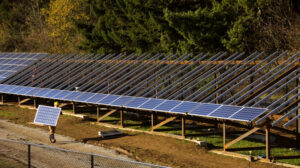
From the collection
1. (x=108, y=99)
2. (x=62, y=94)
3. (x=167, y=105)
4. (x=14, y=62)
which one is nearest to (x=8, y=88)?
(x=62, y=94)

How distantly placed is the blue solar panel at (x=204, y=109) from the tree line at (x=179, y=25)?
38.6 ft

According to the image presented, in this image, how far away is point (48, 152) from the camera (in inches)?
765

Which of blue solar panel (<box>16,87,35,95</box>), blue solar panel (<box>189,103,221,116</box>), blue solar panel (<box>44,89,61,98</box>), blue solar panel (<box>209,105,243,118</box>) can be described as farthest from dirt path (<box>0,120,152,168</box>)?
blue solar panel (<box>16,87,35,95</box>)

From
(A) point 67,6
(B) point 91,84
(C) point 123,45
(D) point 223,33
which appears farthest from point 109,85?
(A) point 67,6

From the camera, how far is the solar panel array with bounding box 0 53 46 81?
128 ft

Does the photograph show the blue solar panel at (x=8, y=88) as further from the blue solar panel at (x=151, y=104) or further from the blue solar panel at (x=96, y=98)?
the blue solar panel at (x=151, y=104)

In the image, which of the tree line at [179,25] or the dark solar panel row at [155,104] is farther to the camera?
the tree line at [179,25]

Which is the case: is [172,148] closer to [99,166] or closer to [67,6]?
[99,166]

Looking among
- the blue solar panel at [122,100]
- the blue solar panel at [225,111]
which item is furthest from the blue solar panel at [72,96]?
the blue solar panel at [225,111]

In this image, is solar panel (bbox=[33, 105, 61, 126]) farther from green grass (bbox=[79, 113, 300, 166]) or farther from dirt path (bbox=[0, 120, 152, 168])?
green grass (bbox=[79, 113, 300, 166])

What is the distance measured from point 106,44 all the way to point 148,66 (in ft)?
50.0

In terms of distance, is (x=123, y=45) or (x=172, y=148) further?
(x=123, y=45)

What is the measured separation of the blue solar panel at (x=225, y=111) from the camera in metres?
19.2

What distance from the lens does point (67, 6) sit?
167 feet
